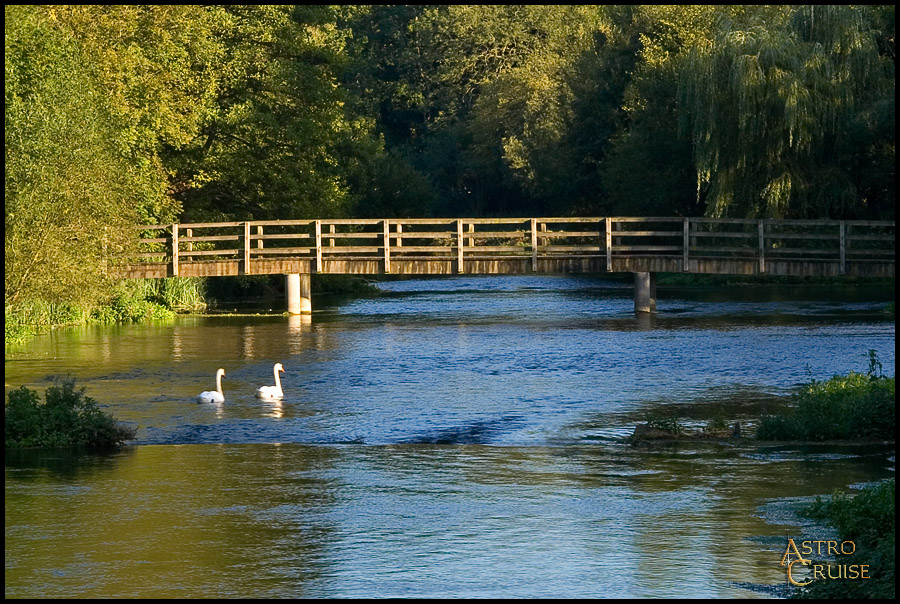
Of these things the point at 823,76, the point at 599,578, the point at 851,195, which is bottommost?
the point at 599,578

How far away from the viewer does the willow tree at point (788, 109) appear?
1684 inches

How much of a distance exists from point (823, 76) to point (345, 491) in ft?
103

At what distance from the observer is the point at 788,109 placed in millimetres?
42062

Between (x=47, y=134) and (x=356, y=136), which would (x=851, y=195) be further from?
(x=47, y=134)

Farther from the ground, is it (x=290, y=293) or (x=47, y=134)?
(x=47, y=134)

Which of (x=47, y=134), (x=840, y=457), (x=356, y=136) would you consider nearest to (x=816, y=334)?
(x=840, y=457)

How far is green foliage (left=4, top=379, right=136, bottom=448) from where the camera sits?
1877 centimetres

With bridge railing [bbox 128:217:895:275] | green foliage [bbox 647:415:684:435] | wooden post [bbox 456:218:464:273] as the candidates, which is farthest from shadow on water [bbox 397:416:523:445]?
wooden post [bbox 456:218:464:273]

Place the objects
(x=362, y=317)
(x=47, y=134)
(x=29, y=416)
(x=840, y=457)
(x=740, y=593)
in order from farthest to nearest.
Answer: (x=362, y=317) < (x=47, y=134) < (x=29, y=416) < (x=840, y=457) < (x=740, y=593)

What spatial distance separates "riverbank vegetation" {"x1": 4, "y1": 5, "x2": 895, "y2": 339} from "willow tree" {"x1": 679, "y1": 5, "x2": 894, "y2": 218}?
0.06 m

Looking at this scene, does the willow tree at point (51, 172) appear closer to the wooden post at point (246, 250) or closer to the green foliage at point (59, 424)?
the wooden post at point (246, 250)

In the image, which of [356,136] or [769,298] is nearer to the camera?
[769,298]

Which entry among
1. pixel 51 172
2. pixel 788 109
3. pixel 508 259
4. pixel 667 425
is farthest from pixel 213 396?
pixel 788 109

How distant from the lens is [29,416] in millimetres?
18969
